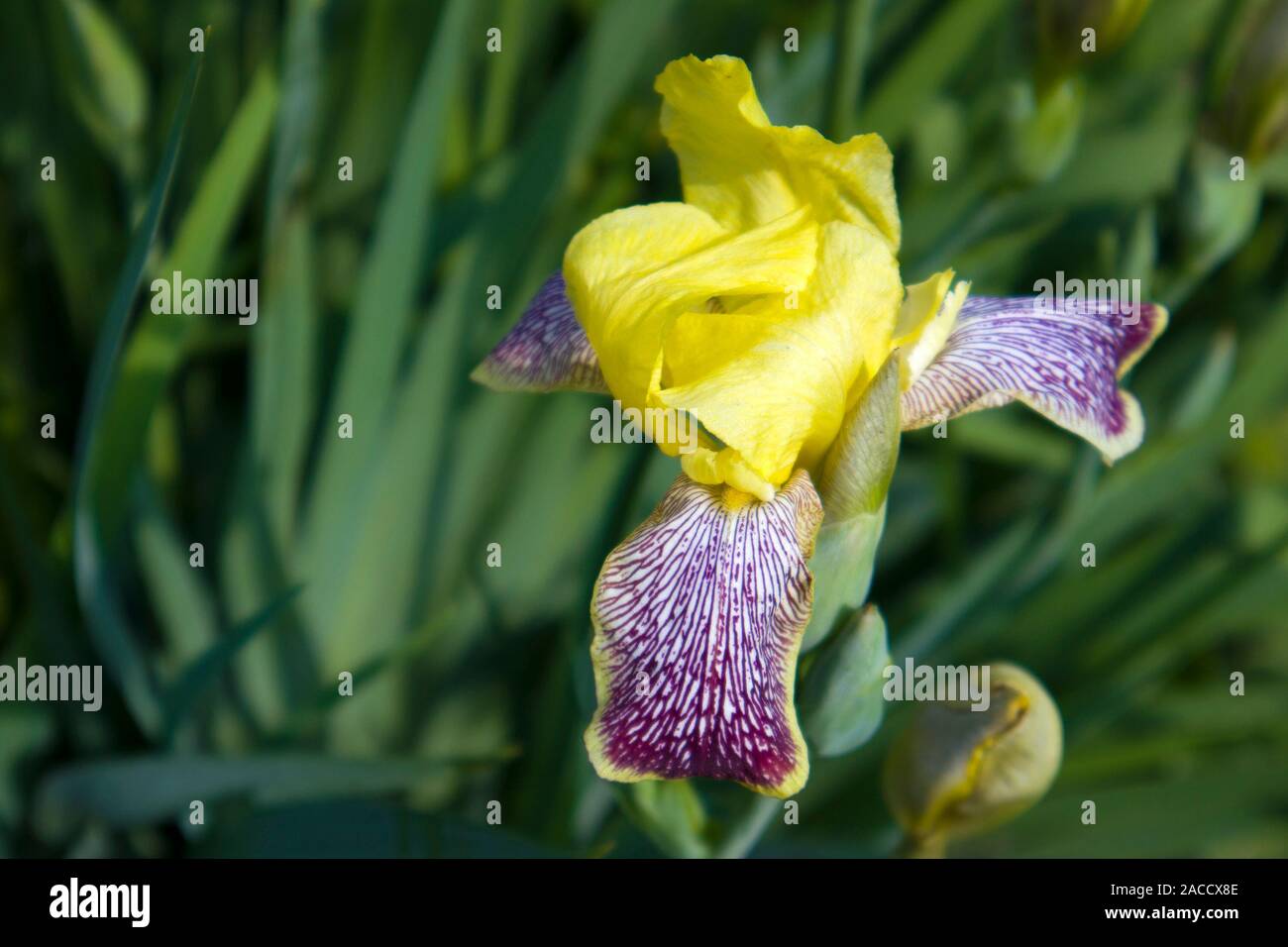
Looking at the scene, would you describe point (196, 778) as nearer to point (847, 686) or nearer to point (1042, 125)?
point (847, 686)

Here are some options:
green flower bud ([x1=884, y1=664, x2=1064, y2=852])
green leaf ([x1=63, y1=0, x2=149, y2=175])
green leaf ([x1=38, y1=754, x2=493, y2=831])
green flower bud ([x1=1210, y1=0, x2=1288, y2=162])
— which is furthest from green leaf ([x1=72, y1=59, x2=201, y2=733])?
green flower bud ([x1=1210, y1=0, x2=1288, y2=162])

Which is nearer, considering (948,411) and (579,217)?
(948,411)

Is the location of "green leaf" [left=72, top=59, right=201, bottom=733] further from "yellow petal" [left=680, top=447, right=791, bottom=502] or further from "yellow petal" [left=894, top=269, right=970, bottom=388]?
"yellow petal" [left=894, top=269, right=970, bottom=388]

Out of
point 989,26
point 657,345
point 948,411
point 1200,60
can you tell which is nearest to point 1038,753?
point 948,411

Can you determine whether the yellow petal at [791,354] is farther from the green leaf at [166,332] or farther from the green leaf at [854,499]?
the green leaf at [166,332]

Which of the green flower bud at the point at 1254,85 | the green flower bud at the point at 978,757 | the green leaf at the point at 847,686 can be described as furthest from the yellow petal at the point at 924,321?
the green flower bud at the point at 1254,85

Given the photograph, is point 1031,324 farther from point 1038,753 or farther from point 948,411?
point 1038,753
